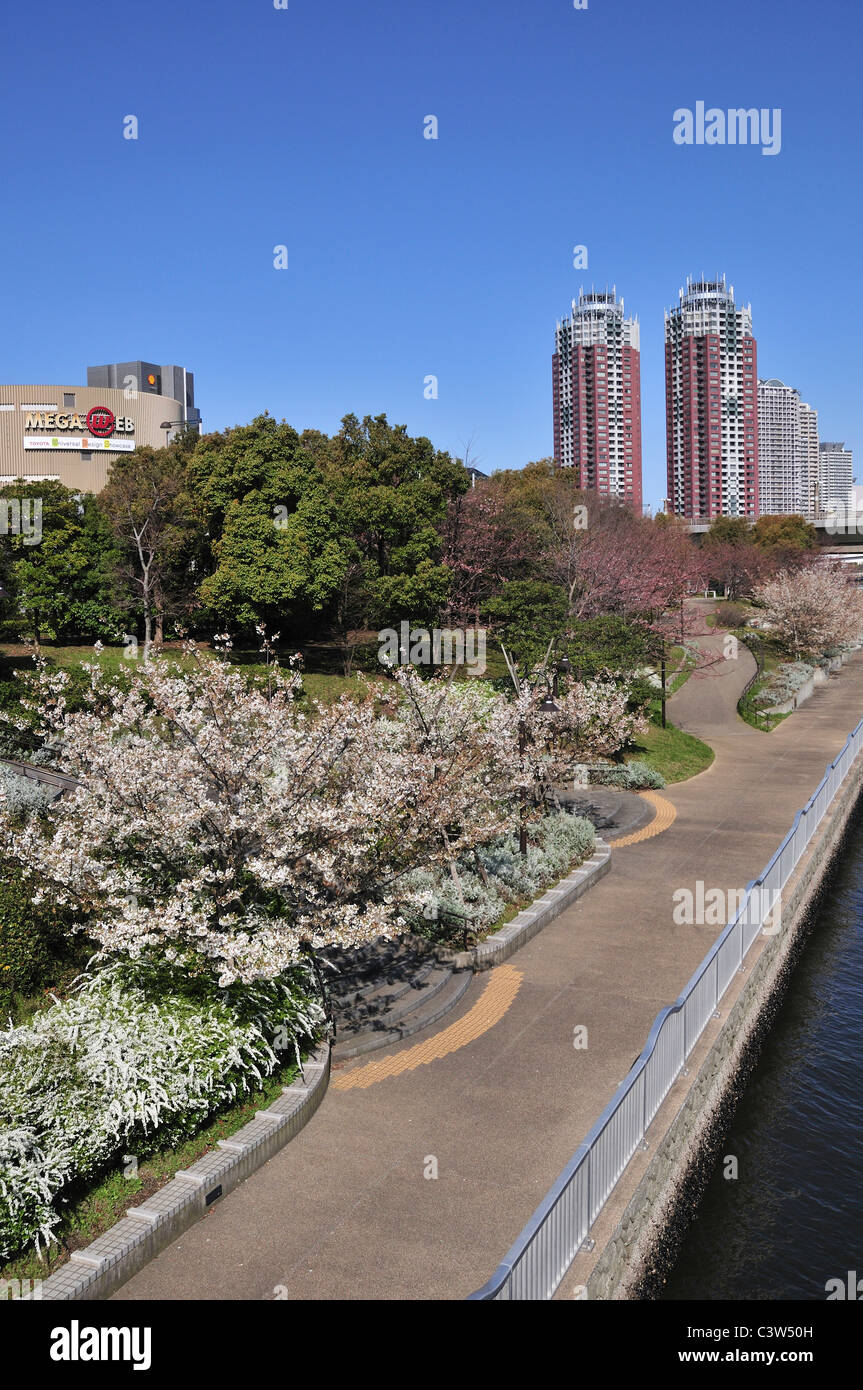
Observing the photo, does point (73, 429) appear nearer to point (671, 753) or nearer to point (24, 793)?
point (671, 753)

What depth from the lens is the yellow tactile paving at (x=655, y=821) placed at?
840 inches

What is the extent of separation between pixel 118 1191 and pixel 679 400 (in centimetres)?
15895

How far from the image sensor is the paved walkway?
26.3 feet

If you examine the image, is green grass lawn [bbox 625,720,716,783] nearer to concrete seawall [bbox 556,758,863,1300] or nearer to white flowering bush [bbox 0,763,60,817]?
concrete seawall [bbox 556,758,863,1300]

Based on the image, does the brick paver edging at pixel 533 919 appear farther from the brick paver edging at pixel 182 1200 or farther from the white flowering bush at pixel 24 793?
the white flowering bush at pixel 24 793

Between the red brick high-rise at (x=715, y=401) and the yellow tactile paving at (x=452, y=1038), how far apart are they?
474ft

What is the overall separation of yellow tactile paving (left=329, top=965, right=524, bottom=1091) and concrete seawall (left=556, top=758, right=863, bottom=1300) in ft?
9.17

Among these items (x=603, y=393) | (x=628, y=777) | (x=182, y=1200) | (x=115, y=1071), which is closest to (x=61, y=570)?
(x=628, y=777)

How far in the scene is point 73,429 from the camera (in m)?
70.4

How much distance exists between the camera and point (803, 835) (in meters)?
19.0

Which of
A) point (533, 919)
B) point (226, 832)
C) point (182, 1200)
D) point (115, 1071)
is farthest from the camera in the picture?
point (533, 919)

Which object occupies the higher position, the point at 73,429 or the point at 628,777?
the point at 73,429

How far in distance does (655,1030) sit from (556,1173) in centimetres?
170
